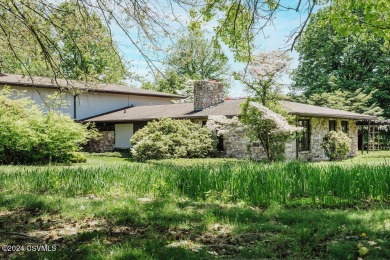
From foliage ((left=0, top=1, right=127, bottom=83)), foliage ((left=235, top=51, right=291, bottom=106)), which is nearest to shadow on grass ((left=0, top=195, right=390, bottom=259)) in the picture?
foliage ((left=0, top=1, right=127, bottom=83))

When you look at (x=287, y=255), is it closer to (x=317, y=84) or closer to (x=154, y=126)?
(x=154, y=126)

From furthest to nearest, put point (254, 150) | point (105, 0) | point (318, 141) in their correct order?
1. point (318, 141)
2. point (254, 150)
3. point (105, 0)

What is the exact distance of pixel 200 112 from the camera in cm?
2228

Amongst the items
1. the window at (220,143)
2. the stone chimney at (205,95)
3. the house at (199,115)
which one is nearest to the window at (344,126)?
the house at (199,115)

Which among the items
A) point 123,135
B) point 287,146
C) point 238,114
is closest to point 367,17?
point 238,114

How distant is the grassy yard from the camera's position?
414 cm

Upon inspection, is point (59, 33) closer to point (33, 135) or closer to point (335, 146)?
point (33, 135)

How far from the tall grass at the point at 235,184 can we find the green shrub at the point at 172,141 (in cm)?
1053

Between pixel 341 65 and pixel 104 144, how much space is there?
25.2 m

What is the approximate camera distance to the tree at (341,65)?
3541cm

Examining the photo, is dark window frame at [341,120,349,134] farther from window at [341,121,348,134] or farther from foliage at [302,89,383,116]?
foliage at [302,89,383,116]

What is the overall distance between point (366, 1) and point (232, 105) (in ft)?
36.5

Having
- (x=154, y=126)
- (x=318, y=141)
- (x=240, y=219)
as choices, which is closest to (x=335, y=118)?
(x=318, y=141)

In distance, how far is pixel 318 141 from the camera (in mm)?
21594
